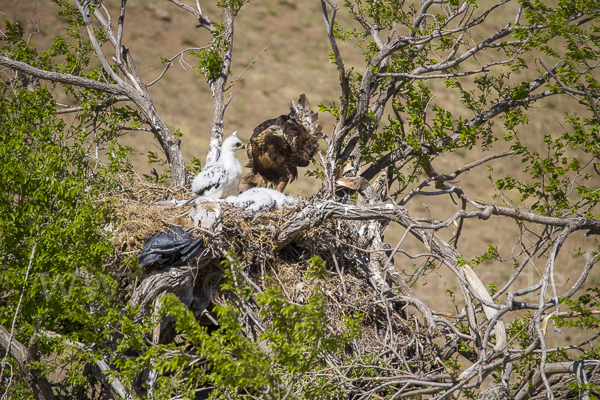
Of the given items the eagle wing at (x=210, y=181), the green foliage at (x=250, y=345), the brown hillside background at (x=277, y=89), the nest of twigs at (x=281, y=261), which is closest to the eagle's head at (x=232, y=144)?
the eagle wing at (x=210, y=181)

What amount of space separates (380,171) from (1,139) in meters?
3.88

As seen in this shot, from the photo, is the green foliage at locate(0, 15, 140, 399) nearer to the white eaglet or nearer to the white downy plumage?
the white eaglet

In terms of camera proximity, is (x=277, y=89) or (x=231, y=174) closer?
(x=231, y=174)

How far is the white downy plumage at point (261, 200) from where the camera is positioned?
4.84 metres

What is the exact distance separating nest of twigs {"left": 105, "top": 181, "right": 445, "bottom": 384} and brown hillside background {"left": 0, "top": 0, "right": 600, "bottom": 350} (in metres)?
11.3

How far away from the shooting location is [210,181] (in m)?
5.02

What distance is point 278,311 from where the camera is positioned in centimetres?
310

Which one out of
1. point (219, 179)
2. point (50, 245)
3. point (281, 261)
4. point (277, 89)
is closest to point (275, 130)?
point (219, 179)

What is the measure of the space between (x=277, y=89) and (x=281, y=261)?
19.4m

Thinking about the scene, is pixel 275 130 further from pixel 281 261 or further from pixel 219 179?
pixel 281 261

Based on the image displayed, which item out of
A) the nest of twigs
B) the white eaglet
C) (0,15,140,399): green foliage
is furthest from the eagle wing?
(0,15,140,399): green foliage

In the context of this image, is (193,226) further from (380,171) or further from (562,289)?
(562,289)

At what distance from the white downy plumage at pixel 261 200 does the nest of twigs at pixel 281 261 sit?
0.11 metres

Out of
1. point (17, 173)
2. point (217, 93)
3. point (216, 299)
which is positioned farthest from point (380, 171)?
point (17, 173)
